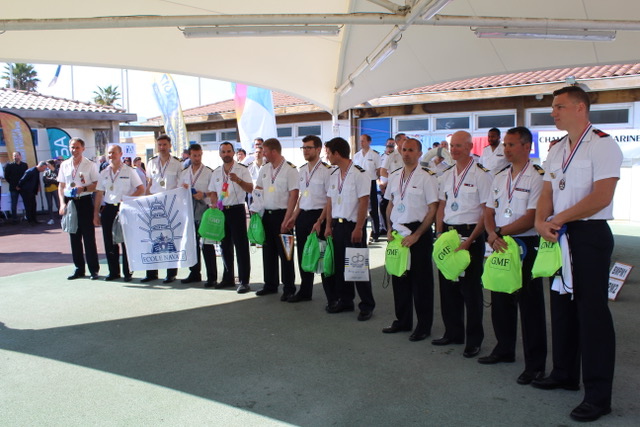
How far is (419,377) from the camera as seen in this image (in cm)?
402

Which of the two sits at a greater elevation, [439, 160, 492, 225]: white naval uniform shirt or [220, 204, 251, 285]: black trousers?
[439, 160, 492, 225]: white naval uniform shirt

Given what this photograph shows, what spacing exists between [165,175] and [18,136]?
502 inches

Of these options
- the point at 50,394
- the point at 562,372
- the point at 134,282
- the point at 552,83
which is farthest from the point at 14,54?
the point at 552,83

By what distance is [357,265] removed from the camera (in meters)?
5.52

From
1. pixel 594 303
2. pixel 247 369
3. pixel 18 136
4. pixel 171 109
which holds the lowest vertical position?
pixel 247 369

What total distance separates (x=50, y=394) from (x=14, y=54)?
5.18 m

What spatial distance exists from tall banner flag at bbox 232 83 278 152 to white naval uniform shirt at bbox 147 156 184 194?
6154 millimetres

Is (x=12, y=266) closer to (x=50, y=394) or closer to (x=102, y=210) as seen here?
(x=102, y=210)

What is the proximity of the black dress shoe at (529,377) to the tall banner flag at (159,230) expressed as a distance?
190 inches

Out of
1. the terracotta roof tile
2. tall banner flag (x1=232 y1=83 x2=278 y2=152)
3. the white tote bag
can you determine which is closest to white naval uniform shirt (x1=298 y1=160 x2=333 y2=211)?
the white tote bag

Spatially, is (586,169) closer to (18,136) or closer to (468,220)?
(468,220)

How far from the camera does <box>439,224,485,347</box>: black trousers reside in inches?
176

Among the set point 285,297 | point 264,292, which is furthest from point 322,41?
point 285,297

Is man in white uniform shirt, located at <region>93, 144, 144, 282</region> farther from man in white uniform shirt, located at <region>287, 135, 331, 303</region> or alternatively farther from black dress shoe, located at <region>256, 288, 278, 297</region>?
man in white uniform shirt, located at <region>287, 135, 331, 303</region>
